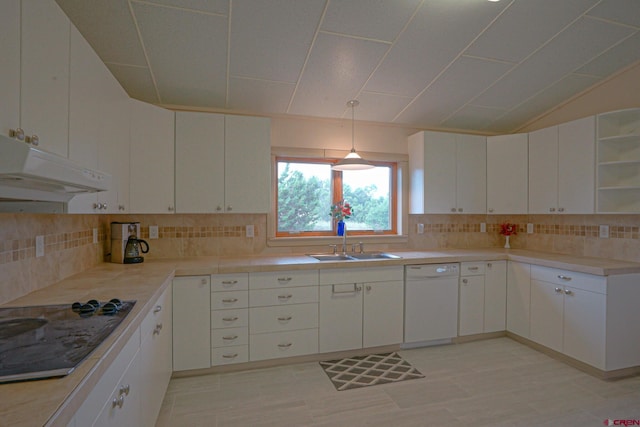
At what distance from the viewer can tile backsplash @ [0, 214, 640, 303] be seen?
1.70 meters

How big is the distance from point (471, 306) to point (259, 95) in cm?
291

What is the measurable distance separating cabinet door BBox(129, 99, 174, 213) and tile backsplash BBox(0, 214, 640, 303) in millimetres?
393

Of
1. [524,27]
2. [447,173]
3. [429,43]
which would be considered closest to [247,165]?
[429,43]

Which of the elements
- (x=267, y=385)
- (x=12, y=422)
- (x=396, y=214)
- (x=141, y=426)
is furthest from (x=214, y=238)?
(x=12, y=422)

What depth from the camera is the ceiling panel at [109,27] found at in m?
1.95

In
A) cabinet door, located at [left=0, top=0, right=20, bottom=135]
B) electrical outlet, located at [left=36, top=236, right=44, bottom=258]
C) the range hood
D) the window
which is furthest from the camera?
the window

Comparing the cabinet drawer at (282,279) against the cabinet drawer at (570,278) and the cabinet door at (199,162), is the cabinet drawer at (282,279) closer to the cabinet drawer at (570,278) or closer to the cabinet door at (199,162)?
the cabinet door at (199,162)

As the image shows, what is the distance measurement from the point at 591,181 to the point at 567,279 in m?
0.93

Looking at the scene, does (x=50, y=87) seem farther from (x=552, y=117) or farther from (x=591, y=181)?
(x=552, y=117)

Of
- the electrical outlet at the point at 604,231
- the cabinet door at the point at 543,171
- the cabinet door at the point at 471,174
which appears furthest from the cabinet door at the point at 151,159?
the electrical outlet at the point at 604,231

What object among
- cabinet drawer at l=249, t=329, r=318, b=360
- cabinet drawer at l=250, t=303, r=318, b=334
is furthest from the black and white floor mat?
cabinet drawer at l=250, t=303, r=318, b=334

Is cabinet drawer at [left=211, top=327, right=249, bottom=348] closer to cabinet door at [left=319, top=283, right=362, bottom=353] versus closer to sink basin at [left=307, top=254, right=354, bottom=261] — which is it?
cabinet door at [left=319, top=283, right=362, bottom=353]

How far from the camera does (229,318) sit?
2621mm

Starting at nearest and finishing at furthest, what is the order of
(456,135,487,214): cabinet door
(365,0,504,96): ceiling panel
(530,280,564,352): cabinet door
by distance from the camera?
1. (365,0,504,96): ceiling panel
2. (530,280,564,352): cabinet door
3. (456,135,487,214): cabinet door
